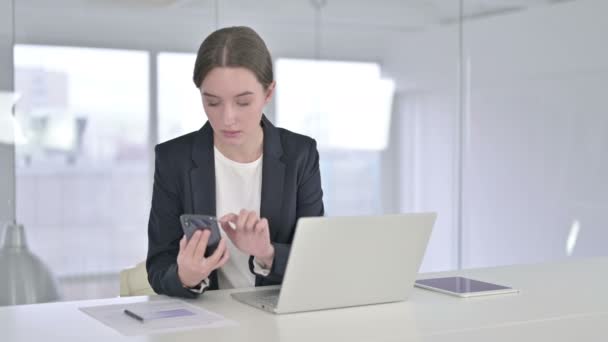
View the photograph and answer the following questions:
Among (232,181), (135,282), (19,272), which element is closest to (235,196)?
(232,181)

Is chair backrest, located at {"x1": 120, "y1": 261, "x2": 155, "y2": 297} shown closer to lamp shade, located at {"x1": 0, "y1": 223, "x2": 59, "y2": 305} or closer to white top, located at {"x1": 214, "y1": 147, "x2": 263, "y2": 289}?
lamp shade, located at {"x1": 0, "y1": 223, "x2": 59, "y2": 305}

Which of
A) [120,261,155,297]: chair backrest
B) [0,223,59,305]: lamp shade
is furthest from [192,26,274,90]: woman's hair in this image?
[0,223,59,305]: lamp shade

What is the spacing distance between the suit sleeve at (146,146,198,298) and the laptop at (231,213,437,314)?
0.34 m

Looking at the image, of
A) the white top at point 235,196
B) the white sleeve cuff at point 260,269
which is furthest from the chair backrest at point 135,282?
the white sleeve cuff at point 260,269

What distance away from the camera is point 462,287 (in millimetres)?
2639

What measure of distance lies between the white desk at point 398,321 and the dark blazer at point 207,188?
0.67ft

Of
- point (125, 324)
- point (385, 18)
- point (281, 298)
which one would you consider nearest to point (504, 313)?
point (281, 298)

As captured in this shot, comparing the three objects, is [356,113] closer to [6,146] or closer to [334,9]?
[334,9]

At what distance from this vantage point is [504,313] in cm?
228

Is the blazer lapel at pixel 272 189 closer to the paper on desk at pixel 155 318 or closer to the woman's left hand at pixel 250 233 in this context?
the woman's left hand at pixel 250 233

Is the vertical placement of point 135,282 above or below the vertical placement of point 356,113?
below

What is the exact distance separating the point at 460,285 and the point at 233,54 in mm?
985

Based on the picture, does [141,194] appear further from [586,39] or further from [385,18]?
[586,39]

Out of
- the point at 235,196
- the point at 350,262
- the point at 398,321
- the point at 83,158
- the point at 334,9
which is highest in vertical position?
the point at 334,9
